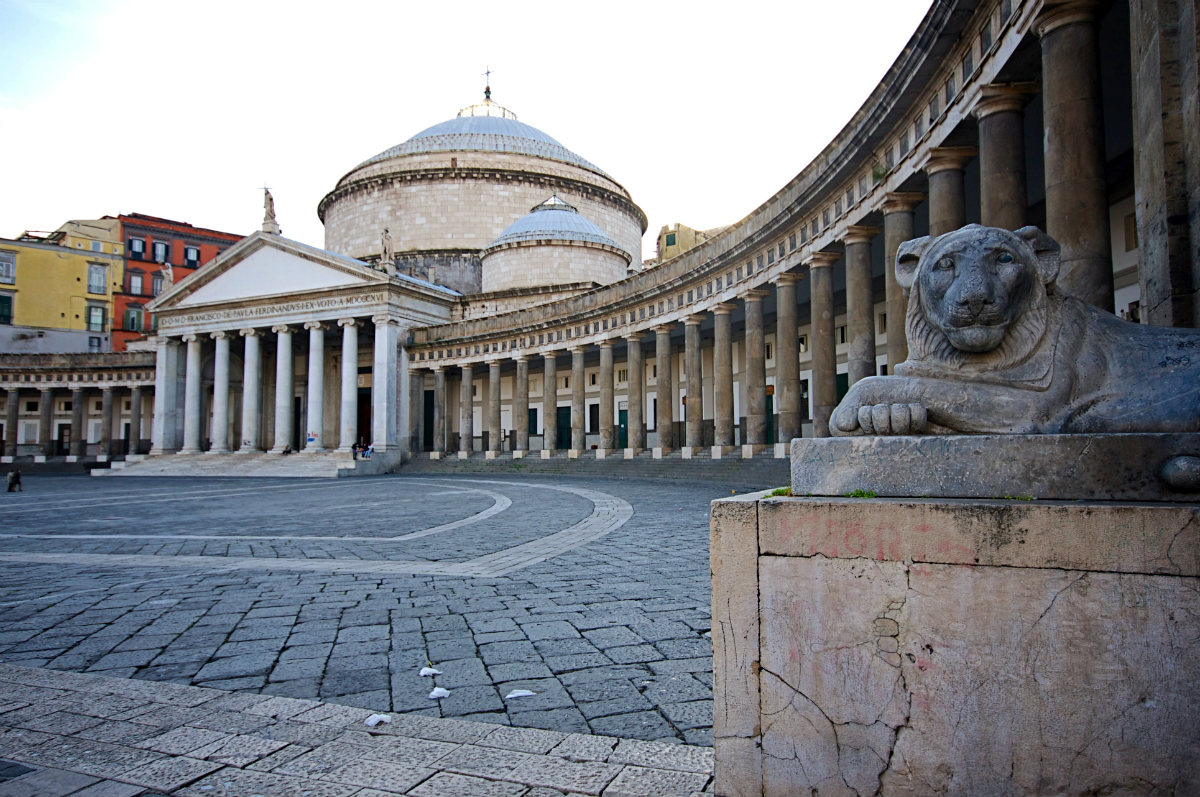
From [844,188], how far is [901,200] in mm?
2542

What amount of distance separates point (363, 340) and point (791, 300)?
1206 inches

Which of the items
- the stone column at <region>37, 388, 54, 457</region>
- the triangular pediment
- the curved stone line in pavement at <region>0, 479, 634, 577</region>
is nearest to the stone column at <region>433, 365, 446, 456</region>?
the triangular pediment

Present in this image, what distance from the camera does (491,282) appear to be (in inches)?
1738

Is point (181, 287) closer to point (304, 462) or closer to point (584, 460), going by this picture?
point (304, 462)

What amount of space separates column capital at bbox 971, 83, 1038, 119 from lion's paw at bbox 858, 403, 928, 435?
30.3ft

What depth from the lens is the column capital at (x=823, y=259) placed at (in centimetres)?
1742

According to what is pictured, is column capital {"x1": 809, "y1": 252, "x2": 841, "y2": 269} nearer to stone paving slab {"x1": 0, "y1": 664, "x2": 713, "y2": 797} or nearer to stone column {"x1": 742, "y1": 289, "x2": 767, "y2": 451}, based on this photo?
stone column {"x1": 742, "y1": 289, "x2": 767, "y2": 451}

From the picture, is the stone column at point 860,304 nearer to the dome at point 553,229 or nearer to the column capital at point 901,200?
the column capital at point 901,200

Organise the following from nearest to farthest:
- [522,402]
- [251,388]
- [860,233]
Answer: [860,233] → [522,402] → [251,388]

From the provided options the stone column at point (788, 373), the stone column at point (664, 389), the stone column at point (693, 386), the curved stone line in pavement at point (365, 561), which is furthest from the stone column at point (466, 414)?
the curved stone line in pavement at point (365, 561)

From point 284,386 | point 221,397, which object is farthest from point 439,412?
point 221,397

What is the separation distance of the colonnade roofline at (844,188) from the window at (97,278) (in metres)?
43.3

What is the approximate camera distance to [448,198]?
165 ft

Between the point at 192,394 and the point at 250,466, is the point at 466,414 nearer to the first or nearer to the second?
the point at 250,466
